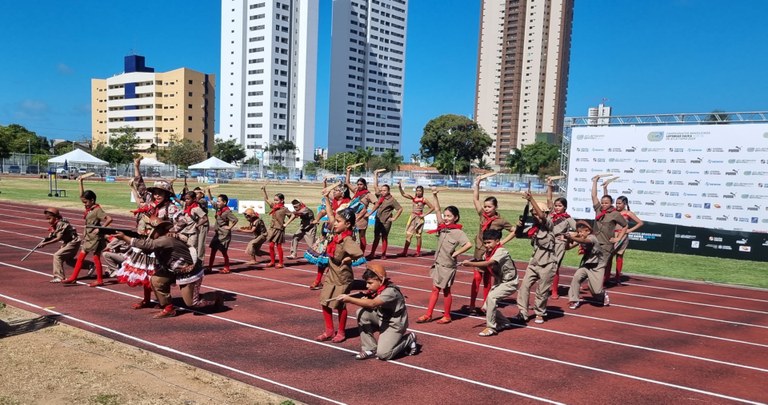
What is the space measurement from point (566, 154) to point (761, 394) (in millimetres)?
19932

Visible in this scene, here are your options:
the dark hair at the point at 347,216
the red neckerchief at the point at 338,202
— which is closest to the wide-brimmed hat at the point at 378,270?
the dark hair at the point at 347,216

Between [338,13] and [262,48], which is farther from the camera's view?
[338,13]

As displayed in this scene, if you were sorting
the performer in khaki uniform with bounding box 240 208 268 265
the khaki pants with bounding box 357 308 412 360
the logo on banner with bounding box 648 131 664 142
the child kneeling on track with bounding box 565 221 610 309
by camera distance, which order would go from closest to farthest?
the khaki pants with bounding box 357 308 412 360
the child kneeling on track with bounding box 565 221 610 309
the performer in khaki uniform with bounding box 240 208 268 265
the logo on banner with bounding box 648 131 664 142

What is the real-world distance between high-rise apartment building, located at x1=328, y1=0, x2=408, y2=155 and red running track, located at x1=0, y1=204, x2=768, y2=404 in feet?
437

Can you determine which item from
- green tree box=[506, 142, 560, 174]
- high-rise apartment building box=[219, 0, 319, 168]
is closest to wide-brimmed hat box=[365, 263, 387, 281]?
green tree box=[506, 142, 560, 174]

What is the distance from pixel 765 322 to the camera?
10570 mm

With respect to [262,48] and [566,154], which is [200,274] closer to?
[566,154]

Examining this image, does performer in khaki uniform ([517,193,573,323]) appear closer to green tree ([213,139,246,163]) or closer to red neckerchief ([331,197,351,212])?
red neckerchief ([331,197,351,212])

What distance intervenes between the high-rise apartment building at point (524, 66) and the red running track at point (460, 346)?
116 metres

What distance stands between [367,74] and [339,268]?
146 meters

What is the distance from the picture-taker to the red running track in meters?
6.55

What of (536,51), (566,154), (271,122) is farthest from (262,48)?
(566,154)

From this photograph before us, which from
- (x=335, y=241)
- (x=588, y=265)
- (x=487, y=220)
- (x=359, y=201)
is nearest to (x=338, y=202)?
(x=359, y=201)

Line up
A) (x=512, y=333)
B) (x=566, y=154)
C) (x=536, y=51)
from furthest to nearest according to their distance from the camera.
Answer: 1. (x=536, y=51)
2. (x=566, y=154)
3. (x=512, y=333)
